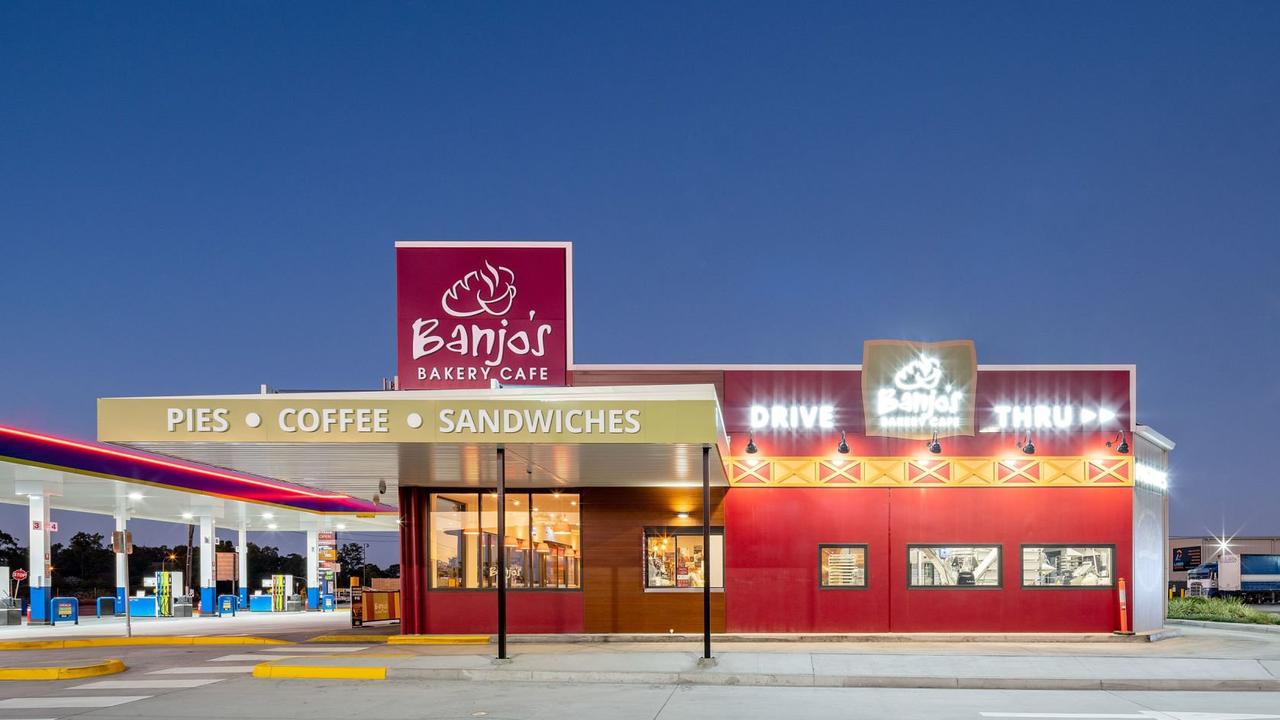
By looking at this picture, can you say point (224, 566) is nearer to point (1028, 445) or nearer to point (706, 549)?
point (706, 549)

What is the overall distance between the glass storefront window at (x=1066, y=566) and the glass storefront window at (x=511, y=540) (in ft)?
29.1

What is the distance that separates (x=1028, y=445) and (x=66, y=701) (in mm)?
16485

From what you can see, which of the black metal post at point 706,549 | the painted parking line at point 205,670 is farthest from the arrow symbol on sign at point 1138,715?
the painted parking line at point 205,670

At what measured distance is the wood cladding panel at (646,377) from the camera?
21.9 m

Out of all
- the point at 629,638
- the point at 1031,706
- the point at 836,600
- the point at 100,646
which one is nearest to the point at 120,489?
the point at 100,646

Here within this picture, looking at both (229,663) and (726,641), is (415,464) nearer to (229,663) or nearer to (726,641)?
(229,663)

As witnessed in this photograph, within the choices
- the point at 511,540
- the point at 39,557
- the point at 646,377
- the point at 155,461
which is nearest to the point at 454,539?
the point at 511,540

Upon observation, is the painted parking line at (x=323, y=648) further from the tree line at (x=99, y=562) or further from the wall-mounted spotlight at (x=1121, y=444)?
the tree line at (x=99, y=562)

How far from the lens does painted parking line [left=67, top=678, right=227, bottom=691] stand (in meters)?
15.5

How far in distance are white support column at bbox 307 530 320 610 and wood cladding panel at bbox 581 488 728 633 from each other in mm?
28189

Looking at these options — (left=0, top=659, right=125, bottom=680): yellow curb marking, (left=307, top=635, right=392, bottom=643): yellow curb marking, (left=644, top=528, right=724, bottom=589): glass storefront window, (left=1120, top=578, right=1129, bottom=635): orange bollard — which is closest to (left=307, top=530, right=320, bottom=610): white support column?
(left=307, top=635, right=392, bottom=643): yellow curb marking

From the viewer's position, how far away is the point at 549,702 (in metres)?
14.0

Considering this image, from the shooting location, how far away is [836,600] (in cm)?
2195

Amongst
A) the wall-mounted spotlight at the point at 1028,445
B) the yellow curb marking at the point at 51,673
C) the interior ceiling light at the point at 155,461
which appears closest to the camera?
the yellow curb marking at the point at 51,673
